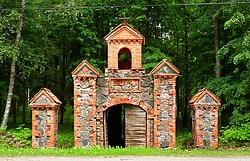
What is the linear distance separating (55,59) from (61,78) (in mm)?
1522

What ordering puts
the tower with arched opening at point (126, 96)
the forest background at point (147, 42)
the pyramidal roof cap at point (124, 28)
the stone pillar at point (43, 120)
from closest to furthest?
the stone pillar at point (43, 120) → the tower with arched opening at point (126, 96) → the pyramidal roof cap at point (124, 28) → the forest background at point (147, 42)

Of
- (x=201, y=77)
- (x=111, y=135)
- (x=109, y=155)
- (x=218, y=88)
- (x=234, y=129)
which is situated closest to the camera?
(x=109, y=155)

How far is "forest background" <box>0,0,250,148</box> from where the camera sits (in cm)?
1797

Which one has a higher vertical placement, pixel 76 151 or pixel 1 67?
pixel 1 67

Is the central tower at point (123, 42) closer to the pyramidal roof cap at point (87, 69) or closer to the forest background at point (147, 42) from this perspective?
the pyramidal roof cap at point (87, 69)

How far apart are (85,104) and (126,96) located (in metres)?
1.70

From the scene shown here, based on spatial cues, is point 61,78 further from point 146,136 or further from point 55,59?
point 146,136

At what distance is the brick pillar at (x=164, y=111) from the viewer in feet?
51.1

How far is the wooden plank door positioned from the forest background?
155 inches

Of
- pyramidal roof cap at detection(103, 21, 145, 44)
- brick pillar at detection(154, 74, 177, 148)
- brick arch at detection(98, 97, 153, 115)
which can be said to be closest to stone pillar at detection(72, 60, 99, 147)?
brick arch at detection(98, 97, 153, 115)

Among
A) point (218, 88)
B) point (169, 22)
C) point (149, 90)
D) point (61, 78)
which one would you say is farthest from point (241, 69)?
point (61, 78)

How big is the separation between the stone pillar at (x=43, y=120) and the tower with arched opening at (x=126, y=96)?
94cm

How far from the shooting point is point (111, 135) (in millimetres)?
21422

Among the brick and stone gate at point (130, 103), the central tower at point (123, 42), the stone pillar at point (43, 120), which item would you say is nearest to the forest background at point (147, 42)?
the central tower at point (123, 42)
